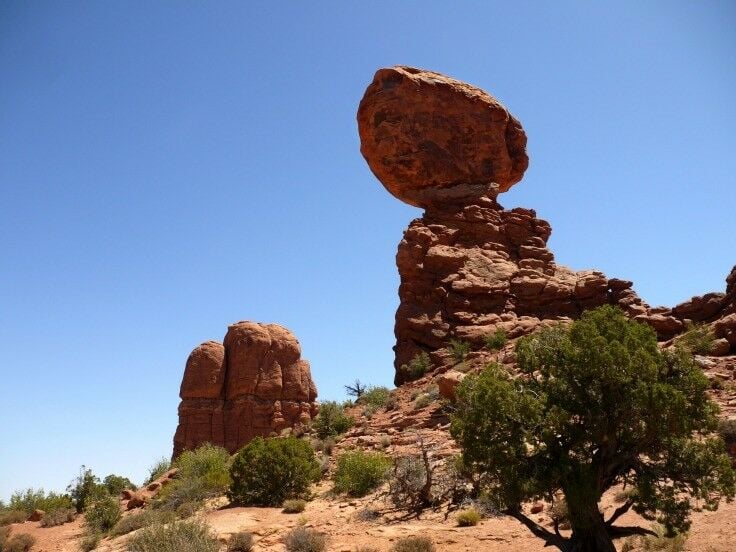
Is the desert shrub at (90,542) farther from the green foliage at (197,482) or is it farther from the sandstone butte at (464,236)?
the sandstone butte at (464,236)

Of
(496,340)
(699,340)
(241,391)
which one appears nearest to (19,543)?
(241,391)

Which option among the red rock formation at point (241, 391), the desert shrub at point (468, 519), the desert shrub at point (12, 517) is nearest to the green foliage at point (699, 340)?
the desert shrub at point (468, 519)

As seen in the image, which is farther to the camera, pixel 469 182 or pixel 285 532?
pixel 469 182

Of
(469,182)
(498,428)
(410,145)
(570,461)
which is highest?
(410,145)

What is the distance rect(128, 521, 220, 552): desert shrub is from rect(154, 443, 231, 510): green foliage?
4802 millimetres

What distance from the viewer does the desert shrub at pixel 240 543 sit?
46.2 feet

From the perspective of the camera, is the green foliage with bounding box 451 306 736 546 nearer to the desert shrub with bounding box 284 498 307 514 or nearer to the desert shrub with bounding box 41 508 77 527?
the desert shrub with bounding box 284 498 307 514

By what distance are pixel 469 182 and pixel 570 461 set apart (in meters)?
29.3

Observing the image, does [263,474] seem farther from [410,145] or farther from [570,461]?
[410,145]

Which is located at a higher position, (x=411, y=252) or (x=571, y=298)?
(x=411, y=252)

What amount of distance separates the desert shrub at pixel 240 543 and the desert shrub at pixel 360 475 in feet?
13.0

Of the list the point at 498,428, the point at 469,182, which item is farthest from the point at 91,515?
the point at 469,182

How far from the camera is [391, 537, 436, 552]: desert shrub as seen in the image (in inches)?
488

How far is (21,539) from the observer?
20500 mm
